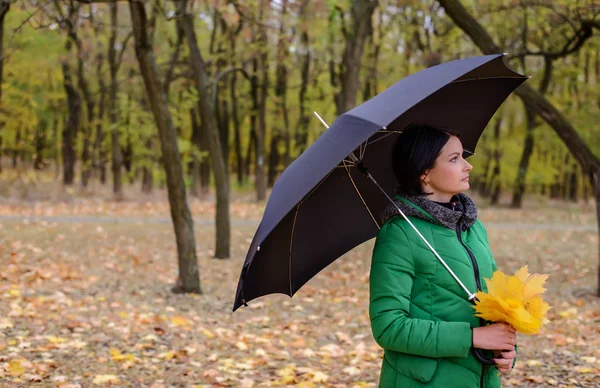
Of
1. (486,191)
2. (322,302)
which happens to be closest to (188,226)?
(322,302)

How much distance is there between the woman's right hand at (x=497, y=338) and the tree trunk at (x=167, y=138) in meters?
6.81

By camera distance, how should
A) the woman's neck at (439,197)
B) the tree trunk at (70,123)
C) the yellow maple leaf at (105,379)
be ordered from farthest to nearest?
the tree trunk at (70,123) → the yellow maple leaf at (105,379) → the woman's neck at (439,197)

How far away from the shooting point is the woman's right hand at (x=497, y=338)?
88.4 inches

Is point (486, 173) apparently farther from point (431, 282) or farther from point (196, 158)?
point (431, 282)

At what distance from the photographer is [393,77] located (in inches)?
981

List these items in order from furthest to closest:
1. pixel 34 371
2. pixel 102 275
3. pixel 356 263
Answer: pixel 356 263
pixel 102 275
pixel 34 371

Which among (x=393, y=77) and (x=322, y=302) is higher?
(x=393, y=77)

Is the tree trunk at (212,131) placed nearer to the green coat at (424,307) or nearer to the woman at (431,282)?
the woman at (431,282)

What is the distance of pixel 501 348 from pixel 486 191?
35368mm

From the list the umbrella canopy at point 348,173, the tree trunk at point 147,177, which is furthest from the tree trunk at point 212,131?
the tree trunk at point 147,177

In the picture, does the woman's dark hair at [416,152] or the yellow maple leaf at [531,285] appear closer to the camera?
the yellow maple leaf at [531,285]

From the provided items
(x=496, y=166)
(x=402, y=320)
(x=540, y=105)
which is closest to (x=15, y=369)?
(x=402, y=320)

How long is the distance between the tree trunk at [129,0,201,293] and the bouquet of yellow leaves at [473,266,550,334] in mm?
6836

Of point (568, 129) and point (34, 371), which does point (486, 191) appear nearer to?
point (568, 129)
